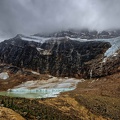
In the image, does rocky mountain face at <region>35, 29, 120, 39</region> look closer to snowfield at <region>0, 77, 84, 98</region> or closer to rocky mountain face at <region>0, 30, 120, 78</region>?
rocky mountain face at <region>0, 30, 120, 78</region>

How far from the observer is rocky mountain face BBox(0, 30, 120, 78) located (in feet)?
271

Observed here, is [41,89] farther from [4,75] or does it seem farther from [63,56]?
[4,75]

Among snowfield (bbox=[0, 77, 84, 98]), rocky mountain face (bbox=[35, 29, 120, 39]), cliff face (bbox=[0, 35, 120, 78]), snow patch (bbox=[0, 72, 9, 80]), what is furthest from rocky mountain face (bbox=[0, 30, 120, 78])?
rocky mountain face (bbox=[35, 29, 120, 39])

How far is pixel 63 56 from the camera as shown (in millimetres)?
101125

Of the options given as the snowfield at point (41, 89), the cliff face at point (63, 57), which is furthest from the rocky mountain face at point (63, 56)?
the snowfield at point (41, 89)

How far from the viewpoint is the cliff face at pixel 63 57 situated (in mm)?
83500

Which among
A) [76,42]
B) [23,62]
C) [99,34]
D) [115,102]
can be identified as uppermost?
[99,34]

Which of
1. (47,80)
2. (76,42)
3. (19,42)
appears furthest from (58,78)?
(19,42)

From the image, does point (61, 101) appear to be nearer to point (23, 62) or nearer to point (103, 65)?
point (103, 65)

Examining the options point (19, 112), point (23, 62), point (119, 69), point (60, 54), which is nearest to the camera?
point (19, 112)

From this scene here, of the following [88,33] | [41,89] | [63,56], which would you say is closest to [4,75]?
[63,56]

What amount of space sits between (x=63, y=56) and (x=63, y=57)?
0.71m

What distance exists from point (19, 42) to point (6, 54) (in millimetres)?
8994

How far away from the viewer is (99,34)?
13925 cm
